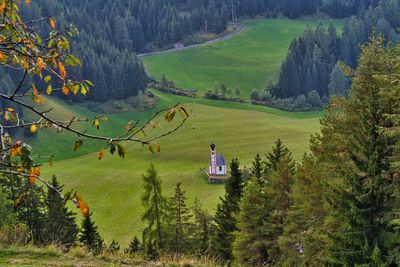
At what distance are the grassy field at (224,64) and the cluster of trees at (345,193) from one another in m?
119

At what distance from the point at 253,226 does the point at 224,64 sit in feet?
492

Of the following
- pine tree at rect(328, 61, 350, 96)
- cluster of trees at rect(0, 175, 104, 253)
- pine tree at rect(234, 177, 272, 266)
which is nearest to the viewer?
pine tree at rect(234, 177, 272, 266)

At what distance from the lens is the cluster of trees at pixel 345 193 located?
1911 cm

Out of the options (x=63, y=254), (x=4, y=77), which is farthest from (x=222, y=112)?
(x=63, y=254)

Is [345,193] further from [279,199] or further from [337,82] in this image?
[337,82]

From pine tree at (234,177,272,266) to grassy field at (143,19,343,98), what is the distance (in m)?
119

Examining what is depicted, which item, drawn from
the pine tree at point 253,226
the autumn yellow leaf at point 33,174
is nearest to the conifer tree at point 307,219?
the pine tree at point 253,226

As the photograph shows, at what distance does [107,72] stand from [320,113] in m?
62.6

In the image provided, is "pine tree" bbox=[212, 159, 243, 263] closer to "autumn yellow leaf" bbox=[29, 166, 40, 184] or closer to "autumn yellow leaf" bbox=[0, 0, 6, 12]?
"autumn yellow leaf" bbox=[0, 0, 6, 12]

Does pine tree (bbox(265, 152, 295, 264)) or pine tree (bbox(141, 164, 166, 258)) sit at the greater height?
pine tree (bbox(265, 152, 295, 264))

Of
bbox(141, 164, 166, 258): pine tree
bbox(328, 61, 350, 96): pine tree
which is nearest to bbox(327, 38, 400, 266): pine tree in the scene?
bbox(141, 164, 166, 258): pine tree

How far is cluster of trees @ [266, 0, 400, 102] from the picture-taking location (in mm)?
154125

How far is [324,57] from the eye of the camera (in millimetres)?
171625

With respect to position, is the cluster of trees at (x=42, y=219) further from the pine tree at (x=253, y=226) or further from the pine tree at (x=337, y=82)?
the pine tree at (x=337, y=82)
